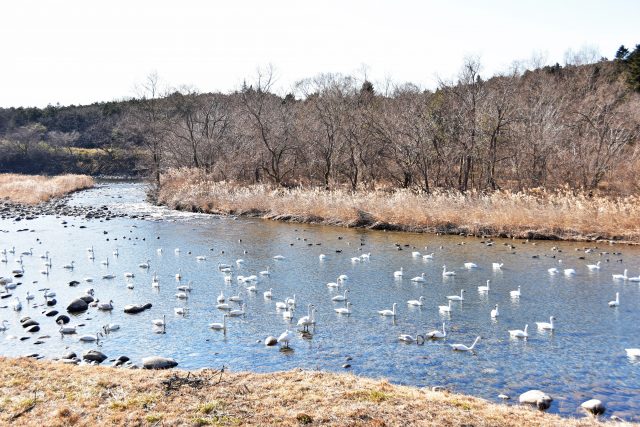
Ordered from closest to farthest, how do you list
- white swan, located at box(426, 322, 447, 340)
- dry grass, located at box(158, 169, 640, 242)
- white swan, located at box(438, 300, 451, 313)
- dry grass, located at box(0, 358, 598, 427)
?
dry grass, located at box(0, 358, 598, 427) → white swan, located at box(426, 322, 447, 340) → white swan, located at box(438, 300, 451, 313) → dry grass, located at box(158, 169, 640, 242)

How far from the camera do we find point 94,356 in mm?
12133

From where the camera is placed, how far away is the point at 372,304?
17000 mm

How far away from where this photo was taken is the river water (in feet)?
38.4

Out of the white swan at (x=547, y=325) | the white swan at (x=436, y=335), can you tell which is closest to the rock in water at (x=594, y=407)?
the white swan at (x=436, y=335)

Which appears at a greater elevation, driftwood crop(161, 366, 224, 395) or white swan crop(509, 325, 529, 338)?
driftwood crop(161, 366, 224, 395)

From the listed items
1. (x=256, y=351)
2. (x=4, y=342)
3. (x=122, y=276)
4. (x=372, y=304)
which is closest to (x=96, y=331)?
(x=4, y=342)

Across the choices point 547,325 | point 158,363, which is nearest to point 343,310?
point 547,325

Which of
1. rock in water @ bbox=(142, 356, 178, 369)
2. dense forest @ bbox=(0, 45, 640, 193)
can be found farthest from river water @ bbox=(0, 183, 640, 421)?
dense forest @ bbox=(0, 45, 640, 193)

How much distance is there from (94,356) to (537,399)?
9487 mm

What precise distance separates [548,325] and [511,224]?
1657cm

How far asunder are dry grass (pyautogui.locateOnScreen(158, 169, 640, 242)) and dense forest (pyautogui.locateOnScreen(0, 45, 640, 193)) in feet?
19.3

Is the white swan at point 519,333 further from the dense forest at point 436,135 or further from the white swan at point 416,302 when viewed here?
the dense forest at point 436,135

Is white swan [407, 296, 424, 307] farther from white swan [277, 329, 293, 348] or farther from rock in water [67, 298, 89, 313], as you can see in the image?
rock in water [67, 298, 89, 313]

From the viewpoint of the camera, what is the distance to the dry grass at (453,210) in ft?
94.1
